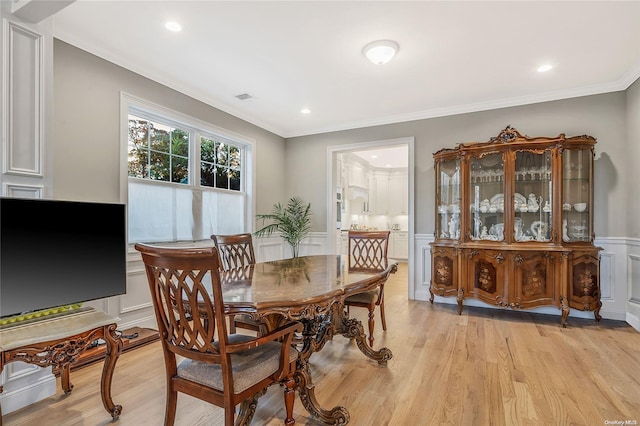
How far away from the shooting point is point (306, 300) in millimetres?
1536

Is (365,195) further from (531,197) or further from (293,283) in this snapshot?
(293,283)

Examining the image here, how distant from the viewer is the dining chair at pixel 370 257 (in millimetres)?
2770

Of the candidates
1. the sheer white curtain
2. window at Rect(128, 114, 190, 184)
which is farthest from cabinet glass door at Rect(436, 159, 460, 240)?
window at Rect(128, 114, 190, 184)

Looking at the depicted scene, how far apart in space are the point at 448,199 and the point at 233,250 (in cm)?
282

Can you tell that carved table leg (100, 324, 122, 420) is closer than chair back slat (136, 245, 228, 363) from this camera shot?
No

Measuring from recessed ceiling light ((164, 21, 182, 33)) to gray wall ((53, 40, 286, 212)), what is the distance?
81 cm

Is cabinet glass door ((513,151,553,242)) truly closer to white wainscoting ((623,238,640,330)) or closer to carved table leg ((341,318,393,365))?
white wainscoting ((623,238,640,330))

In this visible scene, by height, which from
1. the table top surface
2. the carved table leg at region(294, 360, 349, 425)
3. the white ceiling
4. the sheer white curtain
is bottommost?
the carved table leg at region(294, 360, 349, 425)

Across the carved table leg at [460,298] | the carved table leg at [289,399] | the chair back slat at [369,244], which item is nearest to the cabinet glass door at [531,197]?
the carved table leg at [460,298]

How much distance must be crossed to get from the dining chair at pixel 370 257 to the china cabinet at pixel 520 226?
116cm

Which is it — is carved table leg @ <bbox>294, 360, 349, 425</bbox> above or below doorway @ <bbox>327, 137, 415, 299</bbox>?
below

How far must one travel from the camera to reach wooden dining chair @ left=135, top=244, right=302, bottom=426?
126 cm

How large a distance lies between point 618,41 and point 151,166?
14.8 ft

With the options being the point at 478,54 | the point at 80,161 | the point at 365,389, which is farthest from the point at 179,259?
the point at 478,54
